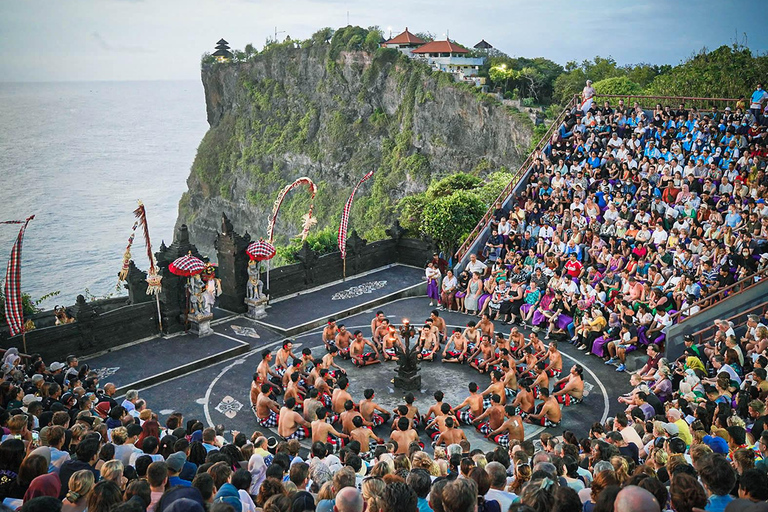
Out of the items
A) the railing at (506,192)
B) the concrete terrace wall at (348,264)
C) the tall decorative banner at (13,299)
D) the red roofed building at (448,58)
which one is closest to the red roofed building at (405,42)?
the red roofed building at (448,58)

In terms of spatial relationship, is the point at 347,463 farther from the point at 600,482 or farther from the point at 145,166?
the point at 145,166

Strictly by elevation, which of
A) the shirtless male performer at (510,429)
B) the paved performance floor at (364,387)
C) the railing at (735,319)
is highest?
the railing at (735,319)

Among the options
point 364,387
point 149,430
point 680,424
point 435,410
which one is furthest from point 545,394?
point 149,430

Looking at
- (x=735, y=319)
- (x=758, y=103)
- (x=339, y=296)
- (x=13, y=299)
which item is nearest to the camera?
(x=13, y=299)

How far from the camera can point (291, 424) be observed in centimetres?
1366

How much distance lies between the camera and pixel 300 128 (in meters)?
87.8

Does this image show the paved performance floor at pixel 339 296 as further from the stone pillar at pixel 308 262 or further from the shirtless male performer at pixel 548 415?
the shirtless male performer at pixel 548 415

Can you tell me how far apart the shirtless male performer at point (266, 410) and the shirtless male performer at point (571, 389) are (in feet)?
19.1

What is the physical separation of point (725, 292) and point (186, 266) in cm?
1372

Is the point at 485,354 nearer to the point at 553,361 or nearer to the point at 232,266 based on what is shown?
the point at 553,361

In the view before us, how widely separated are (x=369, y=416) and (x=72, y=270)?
107739 millimetres

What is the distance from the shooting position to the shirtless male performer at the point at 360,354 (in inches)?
693

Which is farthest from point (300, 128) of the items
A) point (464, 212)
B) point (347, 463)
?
point (347, 463)

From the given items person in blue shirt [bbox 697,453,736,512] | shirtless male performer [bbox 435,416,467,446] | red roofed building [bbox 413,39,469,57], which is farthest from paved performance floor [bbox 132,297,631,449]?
red roofed building [bbox 413,39,469,57]
